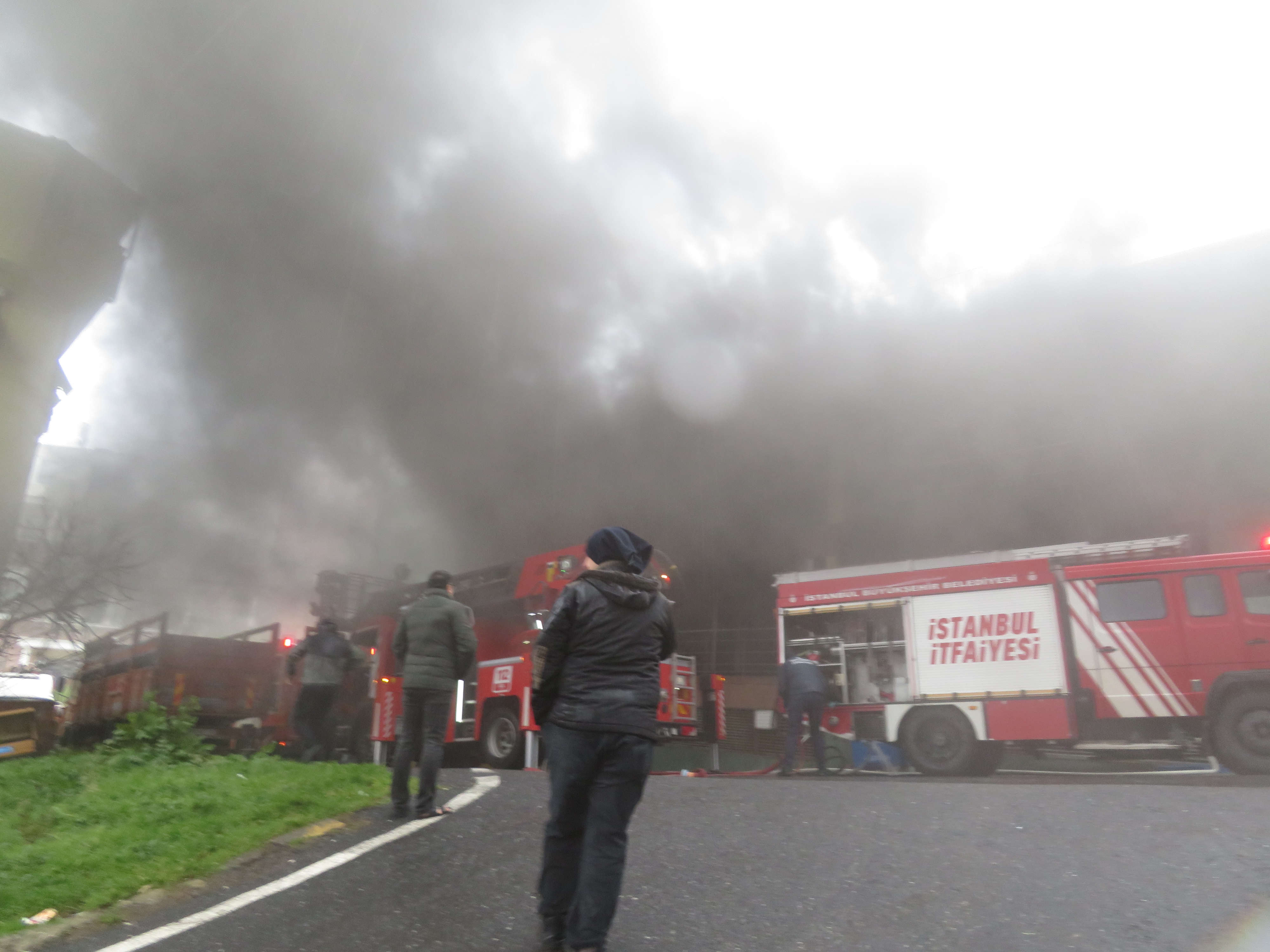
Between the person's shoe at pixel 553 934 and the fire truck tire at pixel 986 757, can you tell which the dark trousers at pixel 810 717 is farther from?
the person's shoe at pixel 553 934

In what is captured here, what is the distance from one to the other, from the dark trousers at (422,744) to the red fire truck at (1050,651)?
20.1ft

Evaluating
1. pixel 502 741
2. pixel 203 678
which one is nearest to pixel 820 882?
pixel 502 741

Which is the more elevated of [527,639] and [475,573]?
[475,573]

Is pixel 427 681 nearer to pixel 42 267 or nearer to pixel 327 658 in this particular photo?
pixel 327 658

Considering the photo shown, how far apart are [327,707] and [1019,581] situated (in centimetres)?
695

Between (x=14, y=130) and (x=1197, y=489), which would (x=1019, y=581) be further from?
(x=14, y=130)

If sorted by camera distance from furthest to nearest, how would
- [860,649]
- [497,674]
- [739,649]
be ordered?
A: [739,649]
[860,649]
[497,674]

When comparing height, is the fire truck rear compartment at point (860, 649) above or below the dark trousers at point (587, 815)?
above

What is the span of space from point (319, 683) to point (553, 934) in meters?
5.82

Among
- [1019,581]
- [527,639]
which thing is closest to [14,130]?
[527,639]

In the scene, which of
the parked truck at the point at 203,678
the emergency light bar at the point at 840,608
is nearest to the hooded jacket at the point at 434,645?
the emergency light bar at the point at 840,608

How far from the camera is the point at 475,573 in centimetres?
1094

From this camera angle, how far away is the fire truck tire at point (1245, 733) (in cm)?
721

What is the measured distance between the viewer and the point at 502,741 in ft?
31.2
